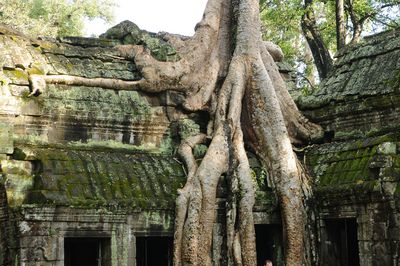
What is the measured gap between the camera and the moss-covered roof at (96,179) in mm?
8406

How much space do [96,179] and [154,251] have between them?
1704mm

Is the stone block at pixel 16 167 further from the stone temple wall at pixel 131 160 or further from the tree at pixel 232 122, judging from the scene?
the tree at pixel 232 122

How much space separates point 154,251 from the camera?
9992 millimetres

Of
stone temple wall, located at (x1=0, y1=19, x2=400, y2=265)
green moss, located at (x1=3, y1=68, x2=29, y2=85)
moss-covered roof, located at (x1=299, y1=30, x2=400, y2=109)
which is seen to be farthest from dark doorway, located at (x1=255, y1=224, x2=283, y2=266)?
green moss, located at (x1=3, y1=68, x2=29, y2=85)

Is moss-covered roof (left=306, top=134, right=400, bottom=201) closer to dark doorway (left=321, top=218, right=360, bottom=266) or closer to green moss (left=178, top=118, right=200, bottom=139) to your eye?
dark doorway (left=321, top=218, right=360, bottom=266)

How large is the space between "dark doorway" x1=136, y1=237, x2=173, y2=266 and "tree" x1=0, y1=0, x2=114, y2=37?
11.7 metres

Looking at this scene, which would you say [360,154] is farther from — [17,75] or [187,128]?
[17,75]

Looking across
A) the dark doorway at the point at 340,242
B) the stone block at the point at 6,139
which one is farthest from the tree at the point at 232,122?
the stone block at the point at 6,139

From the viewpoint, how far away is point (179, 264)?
8.95 meters

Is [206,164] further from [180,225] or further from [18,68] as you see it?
[18,68]

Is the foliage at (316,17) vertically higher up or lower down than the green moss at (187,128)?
higher up

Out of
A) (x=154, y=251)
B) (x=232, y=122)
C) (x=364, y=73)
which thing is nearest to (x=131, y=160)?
(x=154, y=251)

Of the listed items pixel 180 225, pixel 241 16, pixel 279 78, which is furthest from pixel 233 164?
pixel 241 16

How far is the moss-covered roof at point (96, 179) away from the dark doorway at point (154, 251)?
0.93 m
